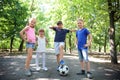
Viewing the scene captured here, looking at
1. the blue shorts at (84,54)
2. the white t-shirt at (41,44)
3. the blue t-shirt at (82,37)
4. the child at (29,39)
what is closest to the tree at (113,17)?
the blue t-shirt at (82,37)

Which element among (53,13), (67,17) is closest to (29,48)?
(67,17)

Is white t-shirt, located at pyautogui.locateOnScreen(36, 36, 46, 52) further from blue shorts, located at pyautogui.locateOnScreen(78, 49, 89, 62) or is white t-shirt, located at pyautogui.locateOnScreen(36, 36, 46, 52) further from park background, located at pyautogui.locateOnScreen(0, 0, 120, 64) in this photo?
park background, located at pyautogui.locateOnScreen(0, 0, 120, 64)

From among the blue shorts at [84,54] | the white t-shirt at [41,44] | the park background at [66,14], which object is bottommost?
the blue shorts at [84,54]

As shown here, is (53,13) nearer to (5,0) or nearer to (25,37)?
(5,0)

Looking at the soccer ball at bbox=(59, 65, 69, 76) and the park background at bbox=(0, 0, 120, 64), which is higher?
the park background at bbox=(0, 0, 120, 64)

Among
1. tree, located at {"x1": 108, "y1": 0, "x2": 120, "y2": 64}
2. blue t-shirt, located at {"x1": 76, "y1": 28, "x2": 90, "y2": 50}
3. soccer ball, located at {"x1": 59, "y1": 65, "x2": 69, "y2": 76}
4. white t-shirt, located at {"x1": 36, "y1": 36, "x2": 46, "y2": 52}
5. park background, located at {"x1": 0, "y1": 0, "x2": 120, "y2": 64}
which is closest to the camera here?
soccer ball, located at {"x1": 59, "y1": 65, "x2": 69, "y2": 76}

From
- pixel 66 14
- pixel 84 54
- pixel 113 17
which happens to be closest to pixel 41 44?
pixel 84 54

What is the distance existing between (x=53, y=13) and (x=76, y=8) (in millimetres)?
8615

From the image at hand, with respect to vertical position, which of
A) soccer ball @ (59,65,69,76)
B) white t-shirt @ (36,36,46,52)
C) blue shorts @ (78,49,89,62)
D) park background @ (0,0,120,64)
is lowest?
soccer ball @ (59,65,69,76)

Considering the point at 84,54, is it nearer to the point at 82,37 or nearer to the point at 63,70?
the point at 82,37

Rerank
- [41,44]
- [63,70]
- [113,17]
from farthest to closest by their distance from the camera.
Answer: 1. [113,17]
2. [41,44]
3. [63,70]

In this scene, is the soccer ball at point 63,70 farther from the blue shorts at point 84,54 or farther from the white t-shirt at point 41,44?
the white t-shirt at point 41,44

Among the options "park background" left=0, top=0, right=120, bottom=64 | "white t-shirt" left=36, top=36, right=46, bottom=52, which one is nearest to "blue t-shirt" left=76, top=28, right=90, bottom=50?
"white t-shirt" left=36, top=36, right=46, bottom=52

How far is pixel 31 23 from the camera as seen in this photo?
30.1 ft
